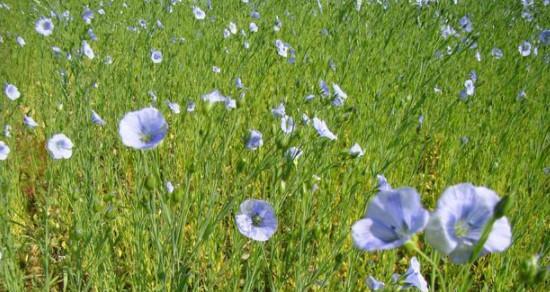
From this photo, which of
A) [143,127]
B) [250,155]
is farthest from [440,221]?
[250,155]

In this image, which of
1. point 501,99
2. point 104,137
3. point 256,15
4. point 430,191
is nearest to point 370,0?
point 256,15

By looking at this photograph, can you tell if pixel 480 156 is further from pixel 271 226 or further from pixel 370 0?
pixel 370 0

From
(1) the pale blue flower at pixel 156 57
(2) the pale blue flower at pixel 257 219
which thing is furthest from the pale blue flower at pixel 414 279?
(1) the pale blue flower at pixel 156 57

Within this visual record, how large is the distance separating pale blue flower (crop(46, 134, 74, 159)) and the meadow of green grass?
5cm

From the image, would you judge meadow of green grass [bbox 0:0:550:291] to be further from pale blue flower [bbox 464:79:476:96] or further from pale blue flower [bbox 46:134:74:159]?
pale blue flower [bbox 464:79:476:96]

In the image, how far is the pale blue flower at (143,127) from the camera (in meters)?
1.15

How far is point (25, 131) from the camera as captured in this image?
2803 millimetres

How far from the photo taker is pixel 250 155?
Result: 242cm

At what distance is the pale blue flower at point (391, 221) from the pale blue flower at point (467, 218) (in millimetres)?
27

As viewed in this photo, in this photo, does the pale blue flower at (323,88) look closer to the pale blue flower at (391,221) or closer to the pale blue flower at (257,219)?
the pale blue flower at (257,219)

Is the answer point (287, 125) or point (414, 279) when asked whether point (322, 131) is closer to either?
point (287, 125)

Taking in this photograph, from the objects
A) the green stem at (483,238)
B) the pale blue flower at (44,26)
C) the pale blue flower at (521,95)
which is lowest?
the green stem at (483,238)

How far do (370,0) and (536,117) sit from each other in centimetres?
214

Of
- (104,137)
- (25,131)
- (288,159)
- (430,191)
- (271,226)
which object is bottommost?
(271,226)
